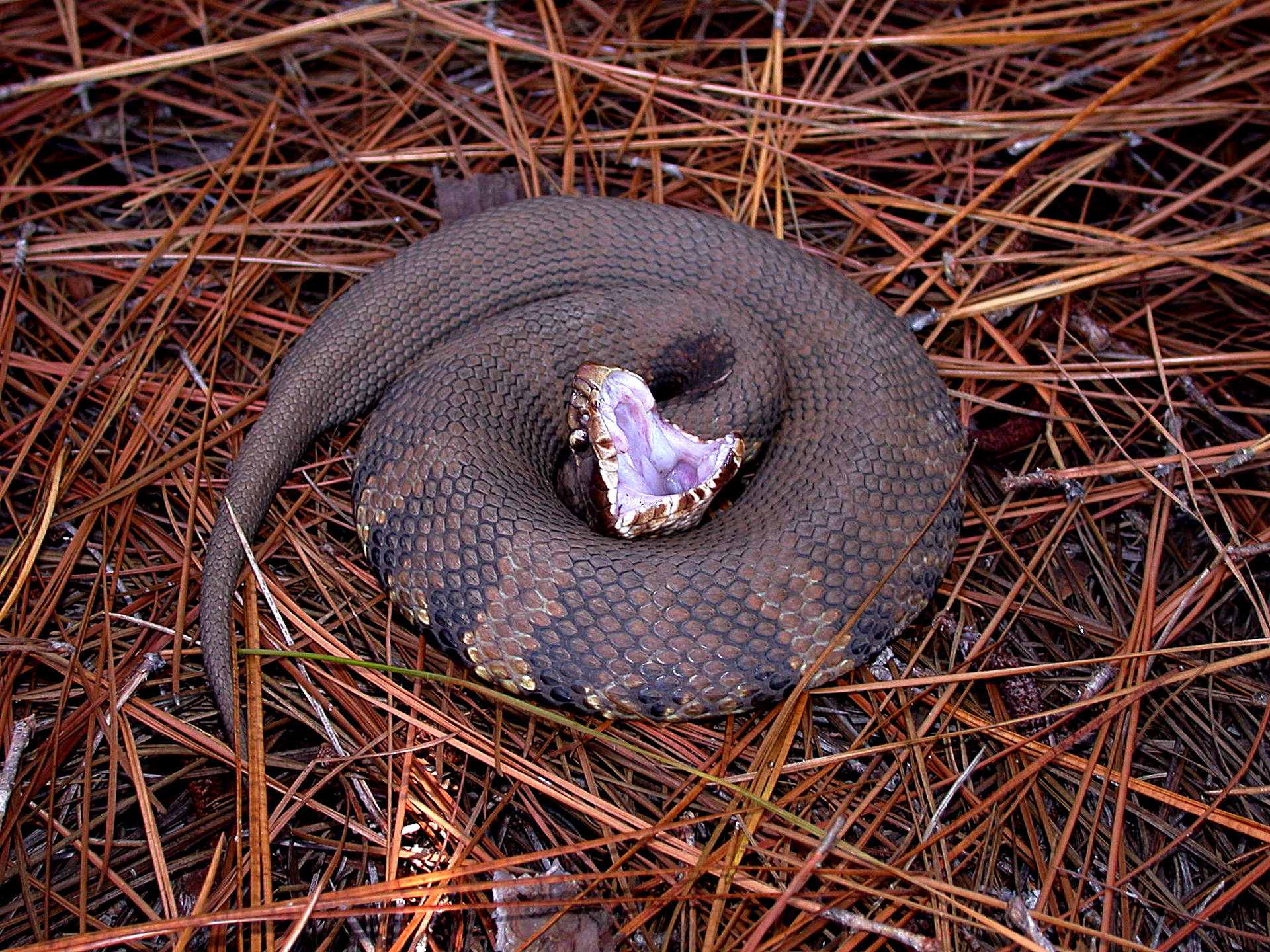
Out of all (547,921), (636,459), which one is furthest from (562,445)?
(547,921)

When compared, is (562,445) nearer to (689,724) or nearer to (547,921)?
(689,724)

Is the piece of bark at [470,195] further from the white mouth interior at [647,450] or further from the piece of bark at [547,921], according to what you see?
the piece of bark at [547,921]

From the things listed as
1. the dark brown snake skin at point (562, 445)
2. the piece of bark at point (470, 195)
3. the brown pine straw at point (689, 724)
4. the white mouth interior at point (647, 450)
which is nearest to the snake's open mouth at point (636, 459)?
the white mouth interior at point (647, 450)

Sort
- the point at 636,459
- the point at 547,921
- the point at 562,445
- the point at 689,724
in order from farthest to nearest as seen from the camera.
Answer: the point at 562,445, the point at 636,459, the point at 689,724, the point at 547,921

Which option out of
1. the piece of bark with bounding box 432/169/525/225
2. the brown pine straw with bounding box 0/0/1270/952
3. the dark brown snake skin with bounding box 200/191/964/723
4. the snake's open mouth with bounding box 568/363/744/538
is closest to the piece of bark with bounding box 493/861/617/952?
the brown pine straw with bounding box 0/0/1270/952

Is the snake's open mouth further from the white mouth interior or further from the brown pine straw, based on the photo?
the brown pine straw

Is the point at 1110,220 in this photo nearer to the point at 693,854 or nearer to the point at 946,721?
the point at 946,721
